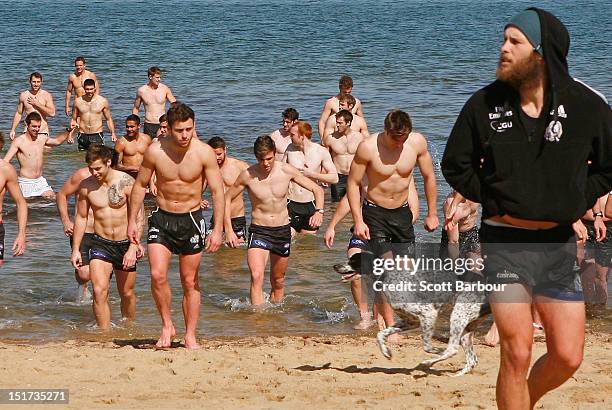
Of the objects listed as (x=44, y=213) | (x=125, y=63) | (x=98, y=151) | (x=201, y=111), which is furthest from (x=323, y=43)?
(x=98, y=151)

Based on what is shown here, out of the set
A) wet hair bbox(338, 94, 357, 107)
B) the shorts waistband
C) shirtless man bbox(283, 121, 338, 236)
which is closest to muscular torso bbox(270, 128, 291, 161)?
shirtless man bbox(283, 121, 338, 236)

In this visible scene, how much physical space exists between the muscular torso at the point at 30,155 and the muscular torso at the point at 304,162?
4077 mm

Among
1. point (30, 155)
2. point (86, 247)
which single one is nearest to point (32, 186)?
point (30, 155)

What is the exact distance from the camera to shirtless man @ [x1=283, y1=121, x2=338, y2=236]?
12.7m

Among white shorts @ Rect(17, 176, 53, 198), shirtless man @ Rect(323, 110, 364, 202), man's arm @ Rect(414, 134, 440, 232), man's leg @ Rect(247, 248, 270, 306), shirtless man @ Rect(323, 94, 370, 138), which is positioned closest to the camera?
man's arm @ Rect(414, 134, 440, 232)

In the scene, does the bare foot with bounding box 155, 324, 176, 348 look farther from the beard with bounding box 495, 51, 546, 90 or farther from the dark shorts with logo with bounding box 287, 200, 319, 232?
the beard with bounding box 495, 51, 546, 90

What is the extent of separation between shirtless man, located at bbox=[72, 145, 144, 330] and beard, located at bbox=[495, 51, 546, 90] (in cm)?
528

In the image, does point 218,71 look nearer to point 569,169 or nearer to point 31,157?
point 31,157

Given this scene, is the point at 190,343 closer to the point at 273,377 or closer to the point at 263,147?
the point at 273,377

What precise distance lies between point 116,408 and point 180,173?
93.8 inches

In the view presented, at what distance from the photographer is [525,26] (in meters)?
4.88

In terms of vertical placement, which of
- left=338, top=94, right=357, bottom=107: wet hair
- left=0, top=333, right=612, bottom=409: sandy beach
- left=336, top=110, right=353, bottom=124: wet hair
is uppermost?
left=338, top=94, right=357, bottom=107: wet hair

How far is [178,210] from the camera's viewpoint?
8.63 metres

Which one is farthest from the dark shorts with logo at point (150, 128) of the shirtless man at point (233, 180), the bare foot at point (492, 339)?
the bare foot at point (492, 339)
